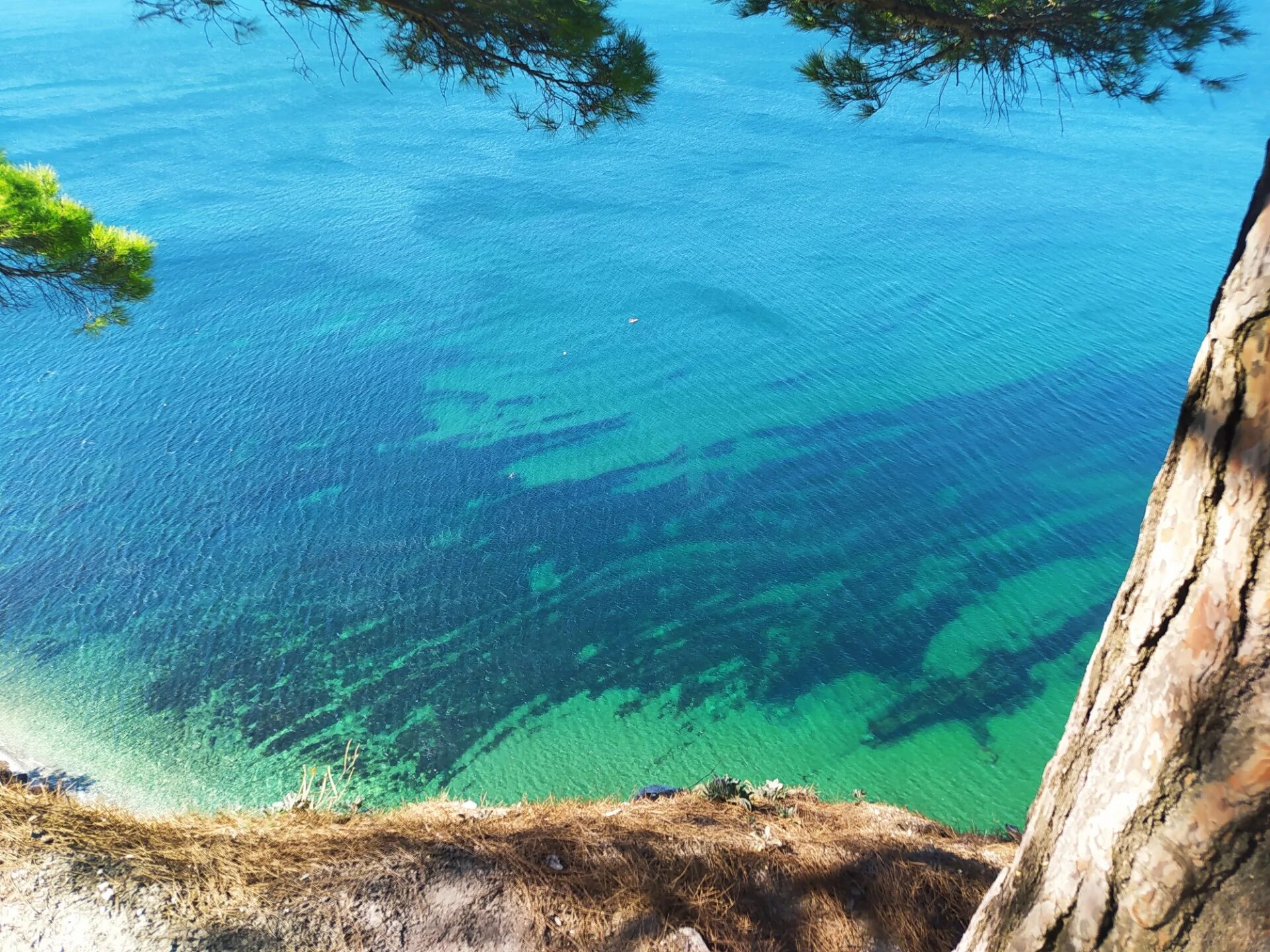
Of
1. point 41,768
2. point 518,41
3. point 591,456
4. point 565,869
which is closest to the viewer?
point 565,869

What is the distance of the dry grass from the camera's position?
6.59ft

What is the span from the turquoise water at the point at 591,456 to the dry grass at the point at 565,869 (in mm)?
2923

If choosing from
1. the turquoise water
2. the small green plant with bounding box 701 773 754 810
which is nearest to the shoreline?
the turquoise water

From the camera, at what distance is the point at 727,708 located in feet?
19.2

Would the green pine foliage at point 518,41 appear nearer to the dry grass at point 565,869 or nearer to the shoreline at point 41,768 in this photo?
the dry grass at point 565,869

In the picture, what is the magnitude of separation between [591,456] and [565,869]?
20.6 ft

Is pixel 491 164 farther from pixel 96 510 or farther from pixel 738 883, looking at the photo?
pixel 738 883

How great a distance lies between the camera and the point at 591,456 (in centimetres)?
836

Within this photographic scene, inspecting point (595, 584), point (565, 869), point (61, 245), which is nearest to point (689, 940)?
point (565, 869)

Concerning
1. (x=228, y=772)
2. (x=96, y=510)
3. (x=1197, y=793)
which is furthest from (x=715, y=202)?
(x=1197, y=793)

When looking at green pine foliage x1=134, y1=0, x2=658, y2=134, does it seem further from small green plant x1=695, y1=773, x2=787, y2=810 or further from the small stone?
the small stone

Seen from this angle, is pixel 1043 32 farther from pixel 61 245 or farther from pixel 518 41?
pixel 61 245

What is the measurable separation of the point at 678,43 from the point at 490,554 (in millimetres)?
19468

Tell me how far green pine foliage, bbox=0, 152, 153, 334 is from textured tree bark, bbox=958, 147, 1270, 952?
4409 millimetres
